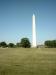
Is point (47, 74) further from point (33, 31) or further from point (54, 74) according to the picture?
point (33, 31)

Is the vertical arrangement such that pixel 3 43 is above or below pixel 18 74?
above

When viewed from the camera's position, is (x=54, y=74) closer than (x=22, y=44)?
Yes

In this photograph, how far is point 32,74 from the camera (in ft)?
31.5

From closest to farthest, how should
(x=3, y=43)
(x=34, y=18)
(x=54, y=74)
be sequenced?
1. (x=54, y=74)
2. (x=34, y=18)
3. (x=3, y=43)

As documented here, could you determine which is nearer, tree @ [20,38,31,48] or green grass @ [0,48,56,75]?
green grass @ [0,48,56,75]

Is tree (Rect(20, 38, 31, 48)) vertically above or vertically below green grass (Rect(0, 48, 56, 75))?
above

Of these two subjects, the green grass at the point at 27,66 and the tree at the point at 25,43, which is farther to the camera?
the tree at the point at 25,43

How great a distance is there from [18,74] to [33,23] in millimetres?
53103

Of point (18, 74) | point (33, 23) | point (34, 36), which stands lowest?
point (18, 74)

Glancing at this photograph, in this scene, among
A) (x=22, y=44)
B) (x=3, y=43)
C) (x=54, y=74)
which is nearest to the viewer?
(x=54, y=74)

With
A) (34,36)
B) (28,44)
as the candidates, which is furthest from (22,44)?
(34,36)

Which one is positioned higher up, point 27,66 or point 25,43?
point 25,43

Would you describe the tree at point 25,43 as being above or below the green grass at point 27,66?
above

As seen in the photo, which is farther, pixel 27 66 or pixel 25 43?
pixel 25 43
